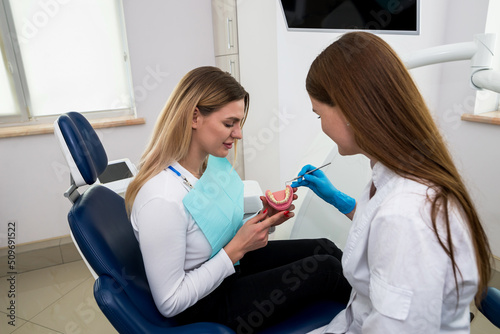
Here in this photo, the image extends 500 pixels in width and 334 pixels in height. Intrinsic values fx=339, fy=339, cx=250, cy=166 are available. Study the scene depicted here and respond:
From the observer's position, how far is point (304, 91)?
6.40 ft

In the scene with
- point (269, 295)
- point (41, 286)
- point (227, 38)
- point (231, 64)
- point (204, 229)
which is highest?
point (227, 38)

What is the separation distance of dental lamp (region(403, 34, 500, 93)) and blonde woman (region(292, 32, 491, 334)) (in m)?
0.46

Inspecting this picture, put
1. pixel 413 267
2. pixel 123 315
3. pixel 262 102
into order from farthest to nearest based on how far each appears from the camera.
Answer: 1. pixel 262 102
2. pixel 123 315
3. pixel 413 267

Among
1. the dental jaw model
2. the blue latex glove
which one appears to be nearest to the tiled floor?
the blue latex glove

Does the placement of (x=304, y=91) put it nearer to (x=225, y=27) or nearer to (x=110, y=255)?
(x=225, y=27)

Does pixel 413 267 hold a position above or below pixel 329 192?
above

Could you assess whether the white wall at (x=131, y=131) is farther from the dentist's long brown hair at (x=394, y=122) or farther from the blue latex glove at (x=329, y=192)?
the dentist's long brown hair at (x=394, y=122)

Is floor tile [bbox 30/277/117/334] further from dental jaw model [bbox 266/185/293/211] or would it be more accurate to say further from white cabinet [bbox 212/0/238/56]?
white cabinet [bbox 212/0/238/56]

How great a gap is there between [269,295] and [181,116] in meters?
0.62

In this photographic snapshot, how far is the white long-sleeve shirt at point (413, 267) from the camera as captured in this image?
0.65 m

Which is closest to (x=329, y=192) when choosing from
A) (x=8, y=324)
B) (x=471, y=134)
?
(x=471, y=134)

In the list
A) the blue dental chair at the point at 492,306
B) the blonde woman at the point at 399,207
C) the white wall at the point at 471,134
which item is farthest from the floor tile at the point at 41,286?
the white wall at the point at 471,134

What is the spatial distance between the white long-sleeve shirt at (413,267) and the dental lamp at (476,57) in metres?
0.59

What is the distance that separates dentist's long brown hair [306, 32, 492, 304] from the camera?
734mm
